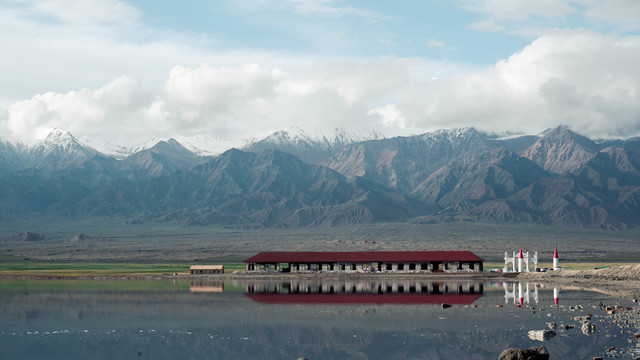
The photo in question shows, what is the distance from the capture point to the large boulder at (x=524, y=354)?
35750mm

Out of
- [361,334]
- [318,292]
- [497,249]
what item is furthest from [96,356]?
[497,249]

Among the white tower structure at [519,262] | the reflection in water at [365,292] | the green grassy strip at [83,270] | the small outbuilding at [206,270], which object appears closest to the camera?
the reflection in water at [365,292]

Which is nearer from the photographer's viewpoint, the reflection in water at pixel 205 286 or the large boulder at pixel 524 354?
the large boulder at pixel 524 354

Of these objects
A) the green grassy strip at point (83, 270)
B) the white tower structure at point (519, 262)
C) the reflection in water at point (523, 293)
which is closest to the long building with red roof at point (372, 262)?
the white tower structure at point (519, 262)

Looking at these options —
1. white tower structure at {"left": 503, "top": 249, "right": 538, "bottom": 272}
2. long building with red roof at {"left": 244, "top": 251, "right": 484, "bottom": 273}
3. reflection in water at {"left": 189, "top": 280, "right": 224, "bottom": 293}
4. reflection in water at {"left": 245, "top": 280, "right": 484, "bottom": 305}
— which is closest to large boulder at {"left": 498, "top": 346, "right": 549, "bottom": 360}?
reflection in water at {"left": 245, "top": 280, "right": 484, "bottom": 305}

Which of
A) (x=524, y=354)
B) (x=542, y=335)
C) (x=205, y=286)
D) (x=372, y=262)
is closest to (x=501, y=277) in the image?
(x=372, y=262)

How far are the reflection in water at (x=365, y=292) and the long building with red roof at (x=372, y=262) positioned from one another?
10651 millimetres

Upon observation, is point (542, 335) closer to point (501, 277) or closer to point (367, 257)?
point (501, 277)

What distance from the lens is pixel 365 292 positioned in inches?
3019

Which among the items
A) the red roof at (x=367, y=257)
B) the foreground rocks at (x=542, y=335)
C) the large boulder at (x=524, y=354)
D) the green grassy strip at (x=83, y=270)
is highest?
the large boulder at (x=524, y=354)

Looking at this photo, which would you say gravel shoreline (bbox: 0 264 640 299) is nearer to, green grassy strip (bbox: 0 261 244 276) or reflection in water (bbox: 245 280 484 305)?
green grassy strip (bbox: 0 261 244 276)

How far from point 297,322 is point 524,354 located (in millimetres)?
20610

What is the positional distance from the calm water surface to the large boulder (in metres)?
2.75

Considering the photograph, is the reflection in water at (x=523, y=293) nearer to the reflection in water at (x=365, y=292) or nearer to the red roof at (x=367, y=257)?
the reflection in water at (x=365, y=292)
